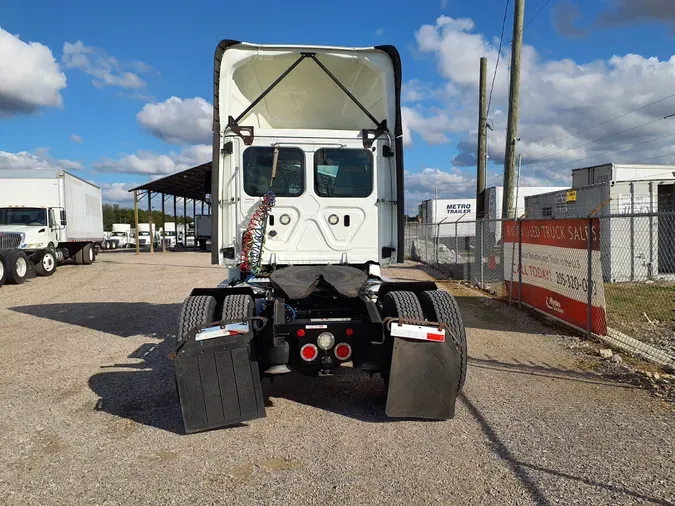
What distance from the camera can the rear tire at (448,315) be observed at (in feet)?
15.5

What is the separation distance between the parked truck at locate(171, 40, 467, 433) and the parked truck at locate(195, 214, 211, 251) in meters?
33.5

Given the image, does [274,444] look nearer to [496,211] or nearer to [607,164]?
[607,164]

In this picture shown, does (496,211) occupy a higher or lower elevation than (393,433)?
higher

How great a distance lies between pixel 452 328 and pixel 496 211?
21981 millimetres

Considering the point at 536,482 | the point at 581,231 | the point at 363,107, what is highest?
the point at 363,107

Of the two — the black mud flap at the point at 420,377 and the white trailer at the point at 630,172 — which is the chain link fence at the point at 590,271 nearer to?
the white trailer at the point at 630,172

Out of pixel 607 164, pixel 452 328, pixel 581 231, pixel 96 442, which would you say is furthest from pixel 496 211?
pixel 96 442

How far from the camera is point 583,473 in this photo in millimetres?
3543

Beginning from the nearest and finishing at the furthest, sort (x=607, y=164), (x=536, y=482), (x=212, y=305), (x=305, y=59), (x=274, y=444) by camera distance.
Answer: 1. (x=536, y=482)
2. (x=274, y=444)
3. (x=212, y=305)
4. (x=305, y=59)
5. (x=607, y=164)

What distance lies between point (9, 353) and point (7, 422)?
3.09 m

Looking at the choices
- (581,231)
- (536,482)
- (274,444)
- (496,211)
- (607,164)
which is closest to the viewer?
(536,482)

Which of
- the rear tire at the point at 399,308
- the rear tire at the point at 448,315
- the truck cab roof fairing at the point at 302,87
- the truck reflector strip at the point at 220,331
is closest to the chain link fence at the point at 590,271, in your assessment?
the rear tire at the point at 448,315

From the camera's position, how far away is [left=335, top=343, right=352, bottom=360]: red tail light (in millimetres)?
4449

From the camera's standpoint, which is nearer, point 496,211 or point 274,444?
point 274,444
